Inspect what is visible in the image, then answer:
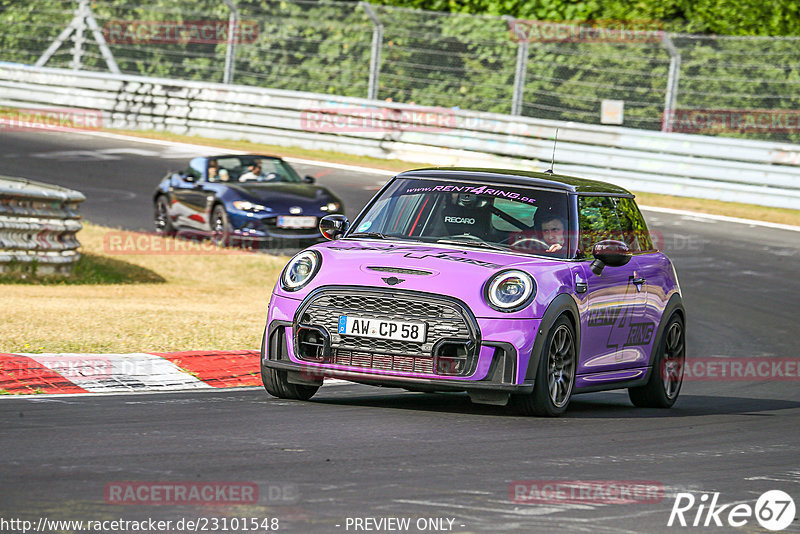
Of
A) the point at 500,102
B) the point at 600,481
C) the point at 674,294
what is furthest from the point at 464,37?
the point at 600,481

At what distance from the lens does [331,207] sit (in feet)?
62.7

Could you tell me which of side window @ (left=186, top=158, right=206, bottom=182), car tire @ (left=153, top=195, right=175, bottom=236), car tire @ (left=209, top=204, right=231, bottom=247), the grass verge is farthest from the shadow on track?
the grass verge

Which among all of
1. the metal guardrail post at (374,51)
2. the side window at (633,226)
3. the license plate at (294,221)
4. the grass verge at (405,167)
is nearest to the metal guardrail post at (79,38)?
the grass verge at (405,167)

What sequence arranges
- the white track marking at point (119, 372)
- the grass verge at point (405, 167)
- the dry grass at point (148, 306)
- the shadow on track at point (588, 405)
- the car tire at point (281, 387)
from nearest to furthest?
1. the car tire at point (281, 387)
2. the shadow on track at point (588, 405)
3. the white track marking at point (119, 372)
4. the dry grass at point (148, 306)
5. the grass verge at point (405, 167)

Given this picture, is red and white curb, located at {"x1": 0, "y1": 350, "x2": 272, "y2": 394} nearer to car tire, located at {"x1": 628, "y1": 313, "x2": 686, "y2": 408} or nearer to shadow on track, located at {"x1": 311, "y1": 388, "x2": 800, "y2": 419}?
shadow on track, located at {"x1": 311, "y1": 388, "x2": 800, "y2": 419}

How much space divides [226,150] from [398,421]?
1972 centimetres

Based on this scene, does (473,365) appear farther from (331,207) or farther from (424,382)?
(331,207)

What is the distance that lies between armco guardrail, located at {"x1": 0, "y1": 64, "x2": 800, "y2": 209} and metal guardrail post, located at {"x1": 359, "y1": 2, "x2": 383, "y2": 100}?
0.72 meters

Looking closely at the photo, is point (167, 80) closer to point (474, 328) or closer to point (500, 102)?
point (500, 102)

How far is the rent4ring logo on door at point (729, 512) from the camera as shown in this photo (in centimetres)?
572

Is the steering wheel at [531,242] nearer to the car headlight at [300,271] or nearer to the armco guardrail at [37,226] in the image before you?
the car headlight at [300,271]

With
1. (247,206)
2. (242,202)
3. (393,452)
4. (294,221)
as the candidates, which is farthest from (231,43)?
(393,452)

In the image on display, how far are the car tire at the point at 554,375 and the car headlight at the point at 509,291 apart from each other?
0.28 metres

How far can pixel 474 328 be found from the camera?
311 inches
